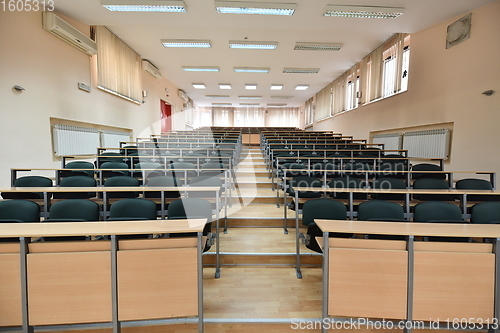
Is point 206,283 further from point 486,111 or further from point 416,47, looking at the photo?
point 416,47

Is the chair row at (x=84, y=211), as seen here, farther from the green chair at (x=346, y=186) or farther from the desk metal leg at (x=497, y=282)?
the desk metal leg at (x=497, y=282)

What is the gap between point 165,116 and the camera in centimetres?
1123

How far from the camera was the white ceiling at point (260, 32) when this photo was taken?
4676 mm

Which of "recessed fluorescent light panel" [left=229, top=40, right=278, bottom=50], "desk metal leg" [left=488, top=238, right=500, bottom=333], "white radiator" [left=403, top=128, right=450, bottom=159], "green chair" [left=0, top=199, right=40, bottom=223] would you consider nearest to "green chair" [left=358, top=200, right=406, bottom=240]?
"desk metal leg" [left=488, top=238, right=500, bottom=333]

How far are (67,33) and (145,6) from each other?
155 cm

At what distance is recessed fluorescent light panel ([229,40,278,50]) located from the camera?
6.64 m

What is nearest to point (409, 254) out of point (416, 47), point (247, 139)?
point (416, 47)

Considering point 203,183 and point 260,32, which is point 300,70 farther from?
point 203,183

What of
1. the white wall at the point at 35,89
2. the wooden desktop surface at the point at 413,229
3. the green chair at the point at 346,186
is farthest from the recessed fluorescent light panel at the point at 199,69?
the wooden desktop surface at the point at 413,229

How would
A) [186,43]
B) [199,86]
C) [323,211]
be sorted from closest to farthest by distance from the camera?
[323,211] < [186,43] < [199,86]

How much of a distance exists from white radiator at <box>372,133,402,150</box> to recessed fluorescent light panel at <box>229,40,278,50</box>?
13.1 feet

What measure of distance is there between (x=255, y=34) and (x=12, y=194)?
5.75 metres

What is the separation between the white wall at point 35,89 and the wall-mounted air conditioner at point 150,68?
7.90 feet

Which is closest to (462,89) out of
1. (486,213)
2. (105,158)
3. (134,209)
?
(486,213)
